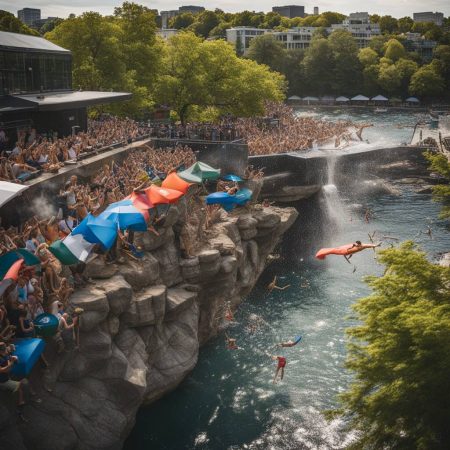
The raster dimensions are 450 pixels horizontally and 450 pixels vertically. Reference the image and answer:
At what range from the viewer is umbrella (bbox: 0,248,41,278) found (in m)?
17.1

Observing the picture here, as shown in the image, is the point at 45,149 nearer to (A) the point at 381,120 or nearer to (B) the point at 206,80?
(B) the point at 206,80

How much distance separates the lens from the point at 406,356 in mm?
15227

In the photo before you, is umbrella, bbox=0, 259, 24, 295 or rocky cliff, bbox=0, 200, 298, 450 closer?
umbrella, bbox=0, 259, 24, 295

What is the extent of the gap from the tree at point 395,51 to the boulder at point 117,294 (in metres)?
138

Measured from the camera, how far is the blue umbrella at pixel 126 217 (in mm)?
21812

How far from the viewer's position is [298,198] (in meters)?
47.8

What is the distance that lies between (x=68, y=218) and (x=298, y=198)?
27426mm

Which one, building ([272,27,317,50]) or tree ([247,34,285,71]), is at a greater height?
building ([272,27,317,50])

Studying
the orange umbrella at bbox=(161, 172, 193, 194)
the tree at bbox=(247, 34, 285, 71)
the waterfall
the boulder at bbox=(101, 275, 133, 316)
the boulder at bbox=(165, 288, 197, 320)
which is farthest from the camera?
the tree at bbox=(247, 34, 285, 71)

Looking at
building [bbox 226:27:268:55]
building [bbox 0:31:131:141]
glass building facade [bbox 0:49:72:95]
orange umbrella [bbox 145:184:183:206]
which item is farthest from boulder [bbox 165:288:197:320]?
building [bbox 226:27:268:55]

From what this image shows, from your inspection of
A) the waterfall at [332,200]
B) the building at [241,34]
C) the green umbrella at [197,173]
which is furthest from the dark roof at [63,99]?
the building at [241,34]

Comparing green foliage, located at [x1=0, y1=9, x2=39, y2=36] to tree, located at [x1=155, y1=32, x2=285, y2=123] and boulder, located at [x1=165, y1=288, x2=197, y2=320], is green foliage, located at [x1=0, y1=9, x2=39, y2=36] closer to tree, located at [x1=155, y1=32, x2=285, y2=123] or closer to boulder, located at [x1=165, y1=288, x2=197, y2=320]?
tree, located at [x1=155, y1=32, x2=285, y2=123]

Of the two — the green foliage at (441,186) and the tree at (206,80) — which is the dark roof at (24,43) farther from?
the green foliage at (441,186)

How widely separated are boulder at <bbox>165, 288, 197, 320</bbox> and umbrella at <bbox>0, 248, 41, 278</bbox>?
23.3ft
